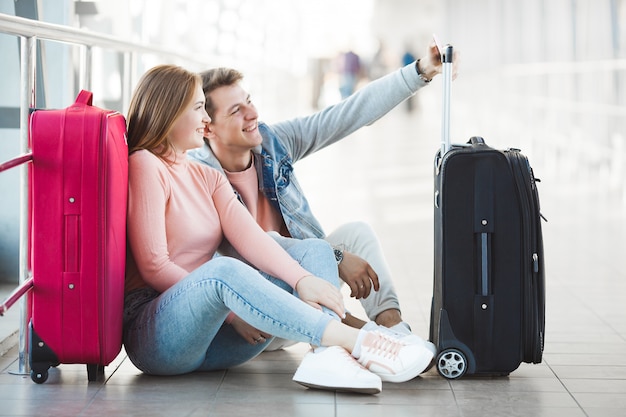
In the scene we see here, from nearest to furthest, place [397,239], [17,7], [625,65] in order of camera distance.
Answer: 1. [17,7]
2. [397,239]
3. [625,65]

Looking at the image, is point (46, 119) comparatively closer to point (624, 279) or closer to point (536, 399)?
point (536, 399)

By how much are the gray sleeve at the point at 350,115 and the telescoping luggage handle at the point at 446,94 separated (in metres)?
0.25

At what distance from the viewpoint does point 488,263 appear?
2.58 meters

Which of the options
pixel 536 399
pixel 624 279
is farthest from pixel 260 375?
pixel 624 279

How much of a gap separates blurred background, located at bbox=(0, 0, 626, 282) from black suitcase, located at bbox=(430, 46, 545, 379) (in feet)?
6.00

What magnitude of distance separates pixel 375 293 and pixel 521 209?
580 mm

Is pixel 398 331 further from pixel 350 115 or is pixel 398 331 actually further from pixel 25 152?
pixel 25 152

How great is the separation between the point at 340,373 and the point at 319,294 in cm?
22

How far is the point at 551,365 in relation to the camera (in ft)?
9.39

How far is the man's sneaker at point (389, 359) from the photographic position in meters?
2.48

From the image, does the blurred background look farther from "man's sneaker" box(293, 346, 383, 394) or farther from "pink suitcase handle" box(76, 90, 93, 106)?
"man's sneaker" box(293, 346, 383, 394)

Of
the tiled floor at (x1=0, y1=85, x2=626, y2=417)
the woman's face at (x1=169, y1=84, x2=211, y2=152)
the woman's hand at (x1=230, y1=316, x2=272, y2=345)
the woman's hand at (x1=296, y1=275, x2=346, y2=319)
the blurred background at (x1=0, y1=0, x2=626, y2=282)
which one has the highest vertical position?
the blurred background at (x1=0, y1=0, x2=626, y2=282)

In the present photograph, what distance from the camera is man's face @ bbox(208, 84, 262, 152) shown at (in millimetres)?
2877

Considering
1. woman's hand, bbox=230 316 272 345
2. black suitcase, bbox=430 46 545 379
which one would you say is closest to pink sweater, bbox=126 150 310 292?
woman's hand, bbox=230 316 272 345
